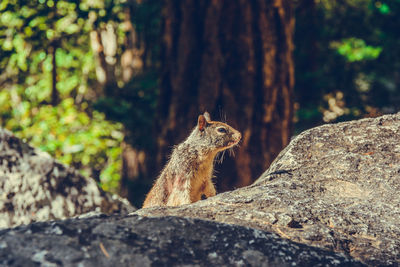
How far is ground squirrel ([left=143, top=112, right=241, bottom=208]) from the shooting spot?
400 cm

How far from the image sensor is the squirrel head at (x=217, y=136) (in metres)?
4.30

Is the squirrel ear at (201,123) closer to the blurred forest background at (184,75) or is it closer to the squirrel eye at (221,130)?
the squirrel eye at (221,130)

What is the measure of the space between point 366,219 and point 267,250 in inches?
33.8

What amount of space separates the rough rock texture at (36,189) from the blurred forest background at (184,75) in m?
2.05

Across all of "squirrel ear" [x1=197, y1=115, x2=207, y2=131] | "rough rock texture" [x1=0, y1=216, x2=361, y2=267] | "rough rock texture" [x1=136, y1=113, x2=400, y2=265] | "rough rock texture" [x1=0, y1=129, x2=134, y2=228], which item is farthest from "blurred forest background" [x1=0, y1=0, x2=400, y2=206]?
"rough rock texture" [x1=0, y1=216, x2=361, y2=267]

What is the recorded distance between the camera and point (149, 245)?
83.0 inches

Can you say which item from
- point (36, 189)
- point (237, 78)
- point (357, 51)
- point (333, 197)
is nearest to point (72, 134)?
point (237, 78)

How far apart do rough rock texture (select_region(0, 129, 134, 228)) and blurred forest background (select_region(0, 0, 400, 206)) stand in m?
2.05

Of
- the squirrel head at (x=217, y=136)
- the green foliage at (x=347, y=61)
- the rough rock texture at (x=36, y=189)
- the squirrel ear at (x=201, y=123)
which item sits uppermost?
the green foliage at (x=347, y=61)

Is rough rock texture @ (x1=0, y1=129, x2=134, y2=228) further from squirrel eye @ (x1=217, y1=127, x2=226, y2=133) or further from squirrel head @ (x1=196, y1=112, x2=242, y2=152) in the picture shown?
squirrel eye @ (x1=217, y1=127, x2=226, y2=133)

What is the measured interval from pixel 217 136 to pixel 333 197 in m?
1.44

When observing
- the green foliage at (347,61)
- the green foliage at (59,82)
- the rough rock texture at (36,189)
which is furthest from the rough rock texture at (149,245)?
the green foliage at (347,61)

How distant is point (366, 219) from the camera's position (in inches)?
110

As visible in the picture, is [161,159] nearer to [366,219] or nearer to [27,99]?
[366,219]
